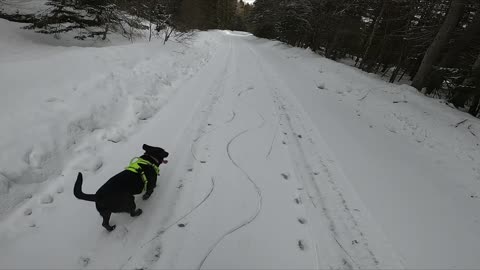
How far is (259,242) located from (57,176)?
113 inches

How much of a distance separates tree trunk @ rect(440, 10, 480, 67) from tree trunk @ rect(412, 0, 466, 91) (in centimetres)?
161

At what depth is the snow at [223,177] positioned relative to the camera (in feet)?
8.43

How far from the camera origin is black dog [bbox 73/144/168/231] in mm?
2387

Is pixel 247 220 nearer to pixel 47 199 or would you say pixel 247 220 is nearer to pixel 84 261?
pixel 84 261

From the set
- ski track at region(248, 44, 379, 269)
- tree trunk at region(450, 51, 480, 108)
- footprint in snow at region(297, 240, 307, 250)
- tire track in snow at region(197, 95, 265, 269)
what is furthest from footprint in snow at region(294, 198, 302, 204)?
tree trunk at region(450, 51, 480, 108)

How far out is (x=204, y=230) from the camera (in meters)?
2.77

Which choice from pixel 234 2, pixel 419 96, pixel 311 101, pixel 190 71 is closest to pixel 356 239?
pixel 311 101

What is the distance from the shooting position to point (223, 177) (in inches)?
144

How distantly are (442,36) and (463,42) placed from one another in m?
4.27

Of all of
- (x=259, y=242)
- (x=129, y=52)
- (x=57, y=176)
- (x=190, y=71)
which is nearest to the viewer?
(x=259, y=242)

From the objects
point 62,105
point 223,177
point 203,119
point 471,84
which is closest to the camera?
point 223,177

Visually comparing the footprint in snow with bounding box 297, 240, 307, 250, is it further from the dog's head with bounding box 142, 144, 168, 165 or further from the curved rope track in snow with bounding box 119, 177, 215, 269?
the dog's head with bounding box 142, 144, 168, 165

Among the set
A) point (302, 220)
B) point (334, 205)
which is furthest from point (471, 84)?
point (302, 220)

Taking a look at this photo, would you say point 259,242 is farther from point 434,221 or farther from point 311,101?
point 311,101
